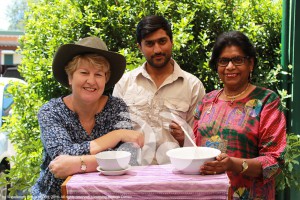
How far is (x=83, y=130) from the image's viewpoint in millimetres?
2182

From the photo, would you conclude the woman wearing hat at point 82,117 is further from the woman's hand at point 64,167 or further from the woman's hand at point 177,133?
the woman's hand at point 177,133

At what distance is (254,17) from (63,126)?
2.33m

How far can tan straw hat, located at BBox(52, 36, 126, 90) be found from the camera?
7.16ft

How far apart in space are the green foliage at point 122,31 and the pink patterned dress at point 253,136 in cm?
138

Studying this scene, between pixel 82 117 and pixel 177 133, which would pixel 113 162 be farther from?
pixel 177 133

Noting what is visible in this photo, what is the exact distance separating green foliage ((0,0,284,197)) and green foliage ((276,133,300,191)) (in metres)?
0.58

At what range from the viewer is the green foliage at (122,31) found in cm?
→ 369

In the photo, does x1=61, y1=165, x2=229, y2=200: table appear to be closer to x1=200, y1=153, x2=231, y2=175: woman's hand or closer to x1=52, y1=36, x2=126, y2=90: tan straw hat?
x1=200, y1=153, x2=231, y2=175: woman's hand

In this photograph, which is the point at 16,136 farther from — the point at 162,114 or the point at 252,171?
the point at 252,171

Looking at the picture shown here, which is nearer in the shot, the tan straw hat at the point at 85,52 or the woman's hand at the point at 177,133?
the tan straw hat at the point at 85,52

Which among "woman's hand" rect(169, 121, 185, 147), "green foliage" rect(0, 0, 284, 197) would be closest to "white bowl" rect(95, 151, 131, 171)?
"woman's hand" rect(169, 121, 185, 147)

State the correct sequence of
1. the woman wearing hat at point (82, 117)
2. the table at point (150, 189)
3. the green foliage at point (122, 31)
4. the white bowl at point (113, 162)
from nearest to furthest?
the table at point (150, 189)
the white bowl at point (113, 162)
the woman wearing hat at point (82, 117)
the green foliage at point (122, 31)

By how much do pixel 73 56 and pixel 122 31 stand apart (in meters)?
1.63

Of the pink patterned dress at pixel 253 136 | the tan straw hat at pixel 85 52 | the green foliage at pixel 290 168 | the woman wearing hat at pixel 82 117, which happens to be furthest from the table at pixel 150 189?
the green foliage at pixel 290 168
